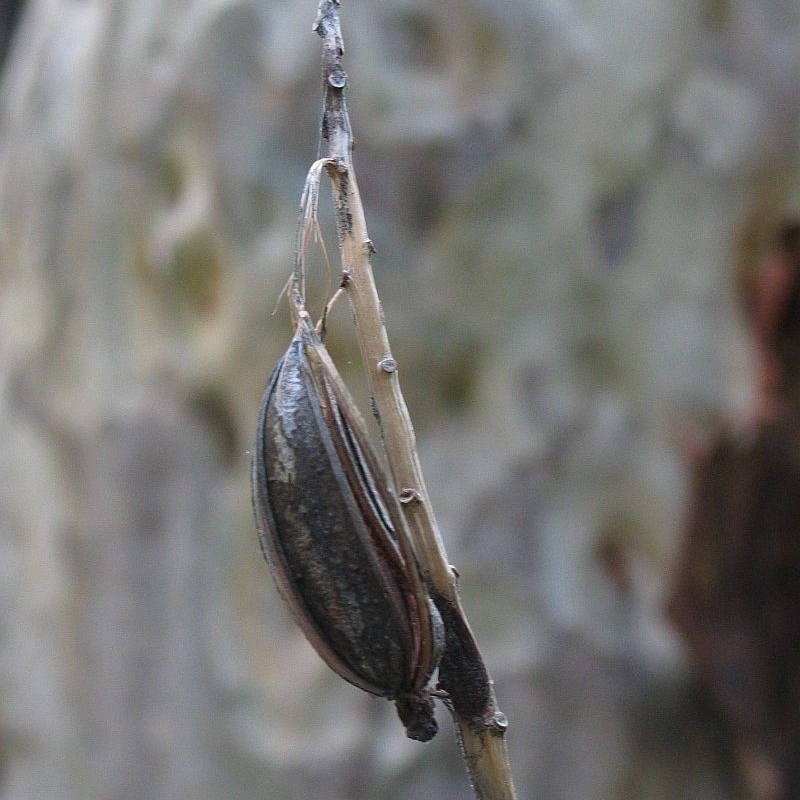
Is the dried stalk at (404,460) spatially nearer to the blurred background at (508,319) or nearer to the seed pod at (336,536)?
the seed pod at (336,536)

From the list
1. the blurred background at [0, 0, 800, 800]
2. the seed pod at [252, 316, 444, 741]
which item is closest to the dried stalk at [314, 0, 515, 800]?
the seed pod at [252, 316, 444, 741]

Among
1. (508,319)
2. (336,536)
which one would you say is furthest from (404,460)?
(508,319)

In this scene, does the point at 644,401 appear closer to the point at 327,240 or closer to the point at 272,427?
the point at 327,240

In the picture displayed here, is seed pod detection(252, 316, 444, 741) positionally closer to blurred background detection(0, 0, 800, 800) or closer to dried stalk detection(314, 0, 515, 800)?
dried stalk detection(314, 0, 515, 800)

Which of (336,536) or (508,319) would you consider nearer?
(336,536)

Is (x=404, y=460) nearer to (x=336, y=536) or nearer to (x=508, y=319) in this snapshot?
(x=336, y=536)

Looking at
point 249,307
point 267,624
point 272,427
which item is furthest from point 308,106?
point 272,427
